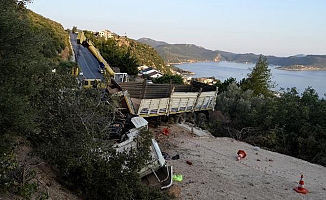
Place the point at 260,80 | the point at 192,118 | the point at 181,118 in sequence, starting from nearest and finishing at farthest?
the point at 181,118
the point at 192,118
the point at 260,80

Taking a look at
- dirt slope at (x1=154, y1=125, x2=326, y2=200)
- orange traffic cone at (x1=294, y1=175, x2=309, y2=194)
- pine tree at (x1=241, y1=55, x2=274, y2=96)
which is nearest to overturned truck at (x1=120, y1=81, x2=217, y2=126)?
dirt slope at (x1=154, y1=125, x2=326, y2=200)

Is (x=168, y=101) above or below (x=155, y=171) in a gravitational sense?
above

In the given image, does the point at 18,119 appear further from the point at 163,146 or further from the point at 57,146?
the point at 163,146

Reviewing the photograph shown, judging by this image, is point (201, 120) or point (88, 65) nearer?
point (201, 120)

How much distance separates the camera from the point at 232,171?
10352 mm

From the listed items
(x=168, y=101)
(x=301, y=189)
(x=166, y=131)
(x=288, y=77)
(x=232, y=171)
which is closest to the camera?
(x=301, y=189)

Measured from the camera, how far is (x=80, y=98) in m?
6.36

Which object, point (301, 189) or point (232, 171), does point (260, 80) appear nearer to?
point (232, 171)

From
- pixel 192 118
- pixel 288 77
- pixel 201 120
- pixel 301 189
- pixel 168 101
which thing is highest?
pixel 168 101

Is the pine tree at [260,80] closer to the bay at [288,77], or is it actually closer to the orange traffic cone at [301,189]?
the bay at [288,77]

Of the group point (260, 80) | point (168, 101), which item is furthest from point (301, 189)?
point (260, 80)

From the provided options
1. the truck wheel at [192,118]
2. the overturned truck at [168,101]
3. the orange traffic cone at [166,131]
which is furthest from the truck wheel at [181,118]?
the orange traffic cone at [166,131]

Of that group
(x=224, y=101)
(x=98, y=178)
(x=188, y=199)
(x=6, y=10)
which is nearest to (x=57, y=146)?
(x=98, y=178)

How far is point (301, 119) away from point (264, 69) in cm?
1512
